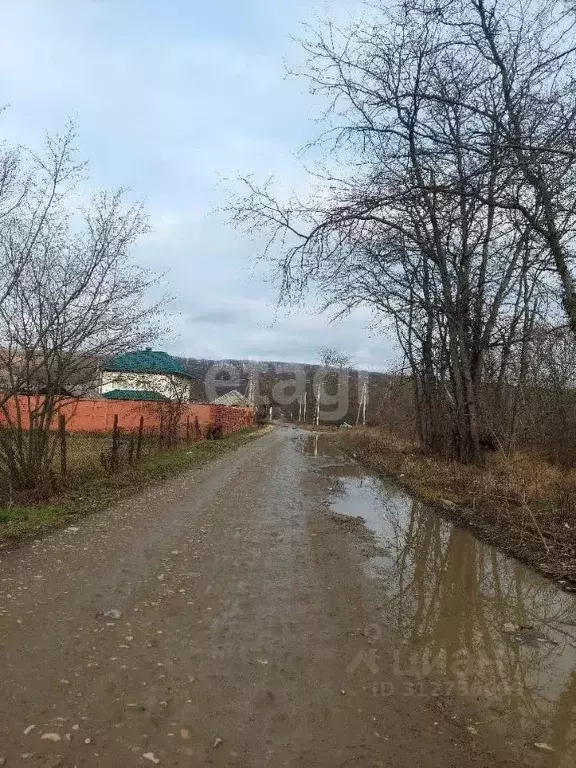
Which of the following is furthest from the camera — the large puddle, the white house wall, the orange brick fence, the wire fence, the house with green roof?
the orange brick fence

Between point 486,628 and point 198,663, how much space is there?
8.52 ft

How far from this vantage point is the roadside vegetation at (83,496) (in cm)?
770

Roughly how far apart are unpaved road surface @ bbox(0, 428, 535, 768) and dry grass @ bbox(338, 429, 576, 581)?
7.81ft

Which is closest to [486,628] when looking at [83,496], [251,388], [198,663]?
[198,663]

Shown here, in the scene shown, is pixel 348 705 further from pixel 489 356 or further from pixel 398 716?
pixel 489 356

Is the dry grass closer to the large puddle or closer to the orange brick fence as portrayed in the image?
the large puddle

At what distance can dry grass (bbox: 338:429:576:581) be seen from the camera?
751cm

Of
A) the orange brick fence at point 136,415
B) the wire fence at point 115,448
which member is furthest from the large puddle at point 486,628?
the orange brick fence at point 136,415

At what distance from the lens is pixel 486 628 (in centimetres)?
507

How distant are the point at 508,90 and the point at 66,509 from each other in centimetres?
935

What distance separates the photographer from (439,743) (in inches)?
125

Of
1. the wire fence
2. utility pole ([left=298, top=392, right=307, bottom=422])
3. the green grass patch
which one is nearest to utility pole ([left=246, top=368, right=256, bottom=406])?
utility pole ([left=298, top=392, right=307, bottom=422])

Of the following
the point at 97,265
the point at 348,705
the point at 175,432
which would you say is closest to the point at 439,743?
the point at 348,705

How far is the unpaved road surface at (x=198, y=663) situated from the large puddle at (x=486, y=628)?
283 mm
